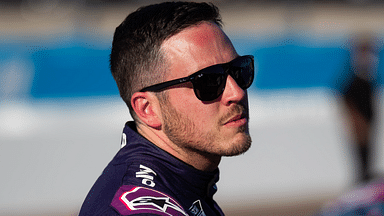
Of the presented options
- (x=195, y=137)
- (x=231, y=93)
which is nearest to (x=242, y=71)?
(x=231, y=93)

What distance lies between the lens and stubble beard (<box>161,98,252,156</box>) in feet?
6.32

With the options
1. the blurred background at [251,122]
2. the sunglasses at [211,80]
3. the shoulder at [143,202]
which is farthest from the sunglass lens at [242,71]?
the blurred background at [251,122]

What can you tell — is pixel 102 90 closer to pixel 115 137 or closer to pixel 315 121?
pixel 115 137

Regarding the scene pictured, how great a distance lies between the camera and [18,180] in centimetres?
671

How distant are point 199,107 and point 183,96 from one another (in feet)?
0.27

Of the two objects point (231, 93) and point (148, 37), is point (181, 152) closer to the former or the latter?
point (231, 93)

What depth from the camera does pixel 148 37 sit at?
76.5 inches

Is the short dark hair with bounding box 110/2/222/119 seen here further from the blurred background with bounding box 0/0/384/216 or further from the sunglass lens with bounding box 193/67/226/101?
the blurred background with bounding box 0/0/384/216

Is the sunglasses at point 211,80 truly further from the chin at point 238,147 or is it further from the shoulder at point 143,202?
the shoulder at point 143,202

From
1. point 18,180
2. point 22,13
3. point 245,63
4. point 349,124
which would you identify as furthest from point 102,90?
point 22,13

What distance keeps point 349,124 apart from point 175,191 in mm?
4994

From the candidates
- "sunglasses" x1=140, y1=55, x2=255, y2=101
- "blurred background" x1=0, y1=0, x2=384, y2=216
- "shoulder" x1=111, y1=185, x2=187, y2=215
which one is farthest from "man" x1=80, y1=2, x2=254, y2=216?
"blurred background" x1=0, y1=0, x2=384, y2=216

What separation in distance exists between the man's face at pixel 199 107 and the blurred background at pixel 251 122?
4269mm

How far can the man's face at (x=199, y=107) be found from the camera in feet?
6.28
